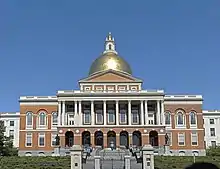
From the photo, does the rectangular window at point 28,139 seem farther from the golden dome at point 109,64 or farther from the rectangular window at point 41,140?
the golden dome at point 109,64

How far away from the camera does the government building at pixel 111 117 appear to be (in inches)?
3093

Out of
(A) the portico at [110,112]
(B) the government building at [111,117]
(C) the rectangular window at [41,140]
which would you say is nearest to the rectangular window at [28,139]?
(B) the government building at [111,117]

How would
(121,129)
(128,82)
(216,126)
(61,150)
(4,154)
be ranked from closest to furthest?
(4,154), (61,150), (121,129), (128,82), (216,126)

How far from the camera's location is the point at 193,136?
81750 millimetres

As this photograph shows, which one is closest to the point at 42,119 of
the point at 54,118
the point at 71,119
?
the point at 54,118

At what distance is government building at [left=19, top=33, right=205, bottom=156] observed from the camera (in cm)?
7856

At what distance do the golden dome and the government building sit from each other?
21 cm

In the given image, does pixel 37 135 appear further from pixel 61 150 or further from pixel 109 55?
pixel 109 55

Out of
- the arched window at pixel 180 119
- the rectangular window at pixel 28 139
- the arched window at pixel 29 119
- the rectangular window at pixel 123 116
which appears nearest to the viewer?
the rectangular window at pixel 123 116

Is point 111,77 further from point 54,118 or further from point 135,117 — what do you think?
point 54,118

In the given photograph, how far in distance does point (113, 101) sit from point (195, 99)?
53.0ft

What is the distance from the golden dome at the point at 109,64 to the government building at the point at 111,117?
0.21 meters

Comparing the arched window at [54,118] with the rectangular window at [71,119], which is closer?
the rectangular window at [71,119]

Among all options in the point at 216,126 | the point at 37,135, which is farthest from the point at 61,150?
the point at 216,126
